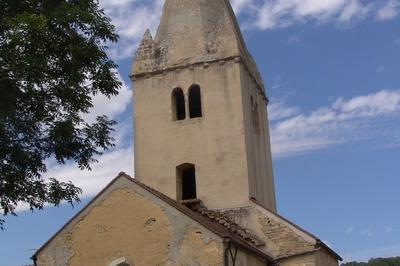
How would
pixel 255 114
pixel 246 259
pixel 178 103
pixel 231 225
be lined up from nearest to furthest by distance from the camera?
pixel 246 259
pixel 231 225
pixel 178 103
pixel 255 114

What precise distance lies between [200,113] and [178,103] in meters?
0.99

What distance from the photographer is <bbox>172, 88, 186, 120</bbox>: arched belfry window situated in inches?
848

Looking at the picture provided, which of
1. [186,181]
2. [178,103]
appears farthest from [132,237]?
[178,103]

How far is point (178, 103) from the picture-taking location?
858 inches

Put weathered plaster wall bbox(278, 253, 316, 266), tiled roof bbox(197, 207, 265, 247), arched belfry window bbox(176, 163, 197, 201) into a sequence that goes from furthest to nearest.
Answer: arched belfry window bbox(176, 163, 197, 201)
tiled roof bbox(197, 207, 265, 247)
weathered plaster wall bbox(278, 253, 316, 266)

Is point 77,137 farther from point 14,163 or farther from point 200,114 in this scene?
point 200,114

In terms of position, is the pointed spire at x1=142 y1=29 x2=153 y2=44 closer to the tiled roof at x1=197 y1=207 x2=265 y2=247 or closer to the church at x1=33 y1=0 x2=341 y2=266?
the church at x1=33 y1=0 x2=341 y2=266

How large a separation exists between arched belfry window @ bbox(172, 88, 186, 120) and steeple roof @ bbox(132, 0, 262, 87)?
3.42 feet

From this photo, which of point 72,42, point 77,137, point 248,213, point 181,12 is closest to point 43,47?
point 72,42

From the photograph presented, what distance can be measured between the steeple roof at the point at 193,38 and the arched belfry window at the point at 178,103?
1042mm

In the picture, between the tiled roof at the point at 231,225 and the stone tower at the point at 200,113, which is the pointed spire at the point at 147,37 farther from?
the tiled roof at the point at 231,225

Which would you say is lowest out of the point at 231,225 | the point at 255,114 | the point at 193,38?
the point at 231,225

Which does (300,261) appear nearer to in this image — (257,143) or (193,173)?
(193,173)

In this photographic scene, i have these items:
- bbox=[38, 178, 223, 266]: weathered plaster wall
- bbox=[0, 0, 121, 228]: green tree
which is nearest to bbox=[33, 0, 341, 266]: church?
bbox=[38, 178, 223, 266]: weathered plaster wall
